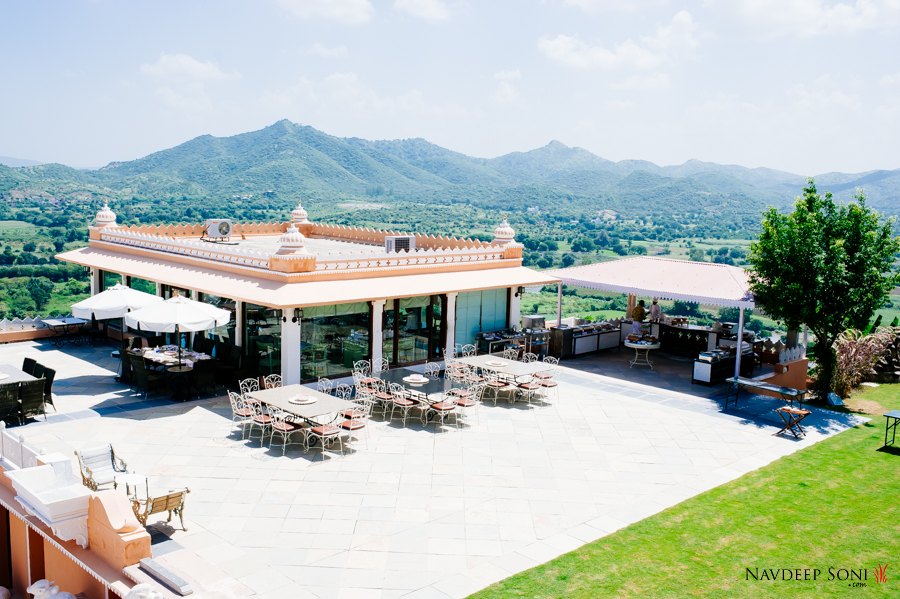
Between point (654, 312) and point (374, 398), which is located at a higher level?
point (654, 312)

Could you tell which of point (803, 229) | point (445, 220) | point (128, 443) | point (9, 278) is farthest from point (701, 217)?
point (128, 443)

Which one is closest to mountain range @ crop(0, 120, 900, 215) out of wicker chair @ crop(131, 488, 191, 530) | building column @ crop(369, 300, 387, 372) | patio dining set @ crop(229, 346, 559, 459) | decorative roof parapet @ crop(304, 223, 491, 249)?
decorative roof parapet @ crop(304, 223, 491, 249)

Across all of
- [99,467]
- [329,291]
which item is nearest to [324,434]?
[99,467]

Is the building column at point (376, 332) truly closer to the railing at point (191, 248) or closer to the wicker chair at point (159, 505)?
the railing at point (191, 248)

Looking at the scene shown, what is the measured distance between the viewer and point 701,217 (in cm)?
13100

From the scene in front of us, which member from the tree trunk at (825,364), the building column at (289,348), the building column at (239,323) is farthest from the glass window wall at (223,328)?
the tree trunk at (825,364)

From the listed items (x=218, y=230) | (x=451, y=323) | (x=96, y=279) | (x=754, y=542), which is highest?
(x=218, y=230)

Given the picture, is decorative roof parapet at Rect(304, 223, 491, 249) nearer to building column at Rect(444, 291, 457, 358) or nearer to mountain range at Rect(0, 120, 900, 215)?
building column at Rect(444, 291, 457, 358)

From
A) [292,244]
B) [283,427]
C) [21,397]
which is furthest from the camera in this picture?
[292,244]

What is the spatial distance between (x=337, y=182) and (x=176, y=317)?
125 m

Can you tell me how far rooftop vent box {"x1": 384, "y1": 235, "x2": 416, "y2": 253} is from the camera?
22.4m

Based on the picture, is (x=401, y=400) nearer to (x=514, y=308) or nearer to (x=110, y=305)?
(x=110, y=305)

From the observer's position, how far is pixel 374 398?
15.1 m

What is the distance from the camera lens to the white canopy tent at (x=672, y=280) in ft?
59.3
